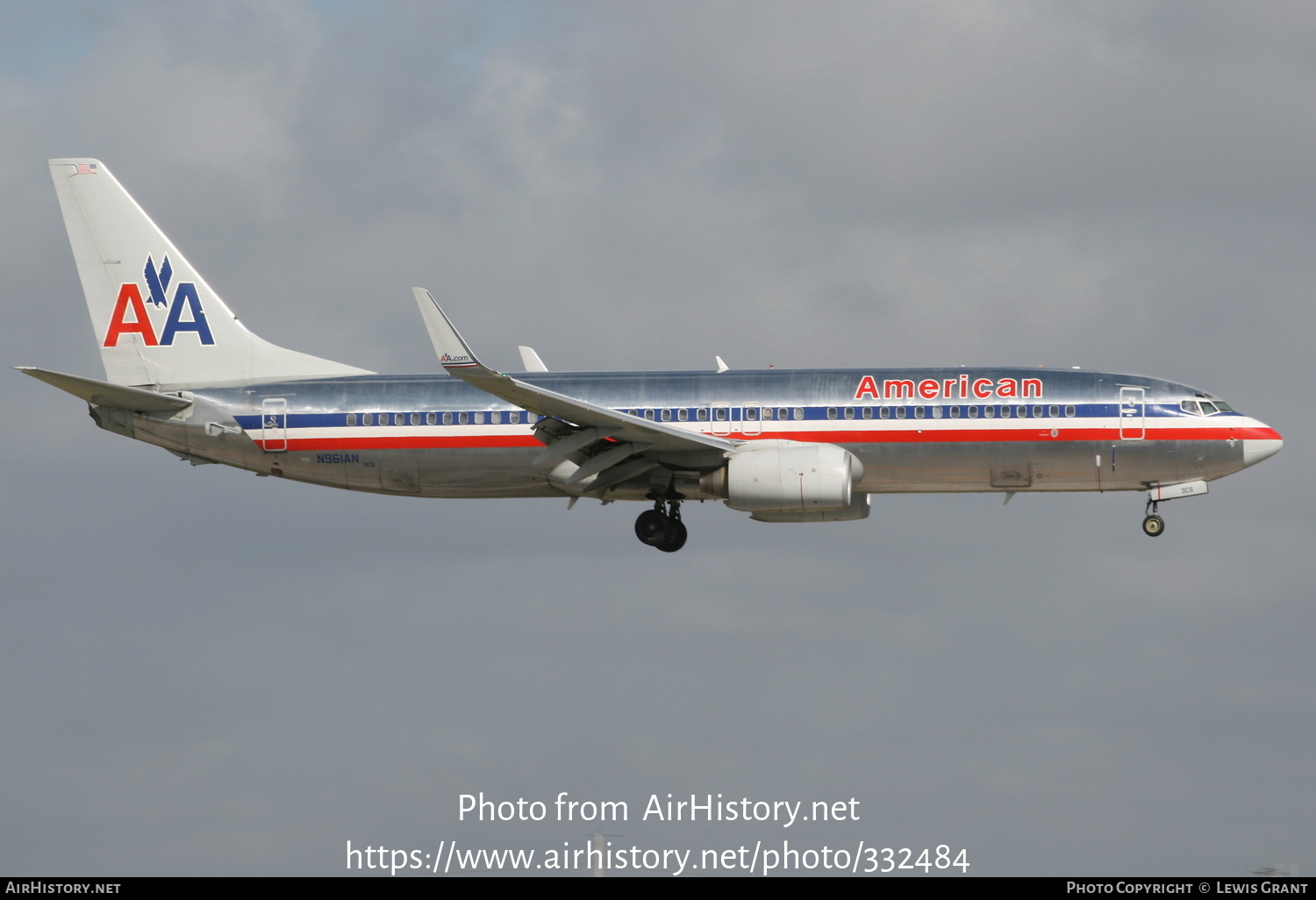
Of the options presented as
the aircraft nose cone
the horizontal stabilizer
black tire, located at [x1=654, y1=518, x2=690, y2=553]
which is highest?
the horizontal stabilizer

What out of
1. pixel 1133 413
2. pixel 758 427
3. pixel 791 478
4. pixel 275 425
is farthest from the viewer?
pixel 275 425

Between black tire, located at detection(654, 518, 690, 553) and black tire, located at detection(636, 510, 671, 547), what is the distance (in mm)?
96

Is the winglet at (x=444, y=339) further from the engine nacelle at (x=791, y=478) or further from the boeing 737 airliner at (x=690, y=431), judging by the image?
the engine nacelle at (x=791, y=478)

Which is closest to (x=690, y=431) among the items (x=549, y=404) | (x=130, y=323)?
(x=549, y=404)

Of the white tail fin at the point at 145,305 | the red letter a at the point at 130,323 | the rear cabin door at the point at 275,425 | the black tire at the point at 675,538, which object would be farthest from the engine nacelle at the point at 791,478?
the red letter a at the point at 130,323

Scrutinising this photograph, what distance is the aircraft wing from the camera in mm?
36500

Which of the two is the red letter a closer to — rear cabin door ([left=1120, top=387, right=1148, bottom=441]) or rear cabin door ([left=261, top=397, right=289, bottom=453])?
rear cabin door ([left=261, top=397, right=289, bottom=453])

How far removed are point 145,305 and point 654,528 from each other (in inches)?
709

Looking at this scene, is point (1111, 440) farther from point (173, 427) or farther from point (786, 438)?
point (173, 427)

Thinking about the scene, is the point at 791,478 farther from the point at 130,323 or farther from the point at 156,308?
the point at 130,323

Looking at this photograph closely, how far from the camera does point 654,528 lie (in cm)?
4272

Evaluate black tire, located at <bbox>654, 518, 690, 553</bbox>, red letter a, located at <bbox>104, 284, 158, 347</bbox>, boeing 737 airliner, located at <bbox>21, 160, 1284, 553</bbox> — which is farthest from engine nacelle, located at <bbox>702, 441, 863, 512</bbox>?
red letter a, located at <bbox>104, 284, 158, 347</bbox>

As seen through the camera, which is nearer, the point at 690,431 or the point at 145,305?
the point at 690,431

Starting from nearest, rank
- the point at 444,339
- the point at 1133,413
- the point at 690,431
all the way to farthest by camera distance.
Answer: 1. the point at 444,339
2. the point at 1133,413
3. the point at 690,431
